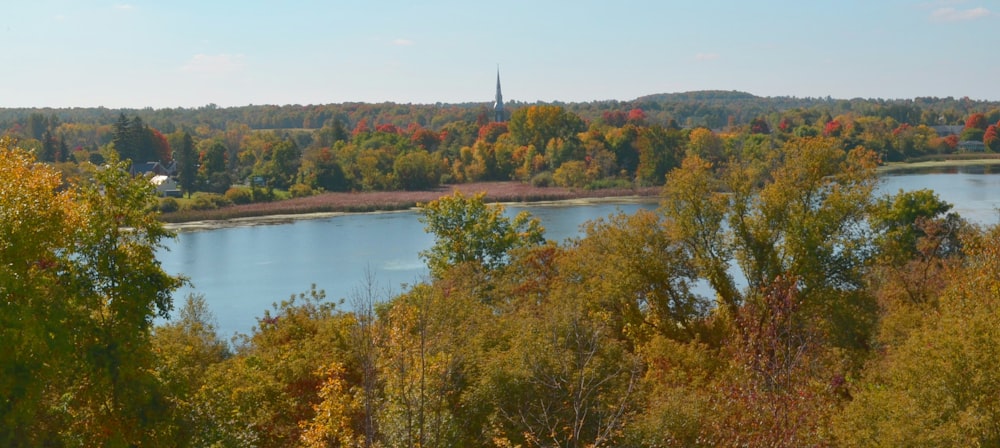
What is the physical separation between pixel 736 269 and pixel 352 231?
71.8 feet

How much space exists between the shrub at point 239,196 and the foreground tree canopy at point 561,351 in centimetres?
4063

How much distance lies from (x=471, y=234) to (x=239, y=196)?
111ft

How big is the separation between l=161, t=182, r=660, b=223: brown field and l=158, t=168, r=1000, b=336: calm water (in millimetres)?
3085

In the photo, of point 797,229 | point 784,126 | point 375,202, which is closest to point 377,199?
point 375,202

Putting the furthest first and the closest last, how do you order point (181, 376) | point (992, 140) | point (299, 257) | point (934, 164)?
point (992, 140) < point (934, 164) < point (299, 257) < point (181, 376)

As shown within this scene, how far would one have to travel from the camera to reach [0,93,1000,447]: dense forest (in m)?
8.80

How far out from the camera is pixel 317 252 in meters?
38.2

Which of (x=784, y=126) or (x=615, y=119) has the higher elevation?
(x=615, y=119)

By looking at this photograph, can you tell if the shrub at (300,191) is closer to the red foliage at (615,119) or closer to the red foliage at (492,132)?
the red foliage at (492,132)

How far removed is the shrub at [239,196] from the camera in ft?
184

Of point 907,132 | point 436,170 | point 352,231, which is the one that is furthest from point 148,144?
point 907,132

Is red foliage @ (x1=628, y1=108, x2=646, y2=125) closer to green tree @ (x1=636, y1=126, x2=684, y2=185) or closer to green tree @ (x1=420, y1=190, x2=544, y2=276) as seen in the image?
green tree @ (x1=636, y1=126, x2=684, y2=185)

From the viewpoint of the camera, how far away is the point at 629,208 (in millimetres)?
50156

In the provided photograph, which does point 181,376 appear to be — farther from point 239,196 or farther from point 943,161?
point 943,161
